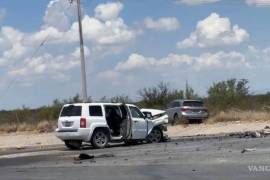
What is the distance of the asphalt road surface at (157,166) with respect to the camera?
15102 mm

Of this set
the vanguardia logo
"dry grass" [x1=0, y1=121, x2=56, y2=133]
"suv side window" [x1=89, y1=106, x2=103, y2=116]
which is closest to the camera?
the vanguardia logo

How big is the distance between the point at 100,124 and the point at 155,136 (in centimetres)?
341

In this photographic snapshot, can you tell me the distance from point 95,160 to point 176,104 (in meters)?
28.0

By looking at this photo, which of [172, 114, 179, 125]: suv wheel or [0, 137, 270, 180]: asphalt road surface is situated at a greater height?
[172, 114, 179, 125]: suv wheel

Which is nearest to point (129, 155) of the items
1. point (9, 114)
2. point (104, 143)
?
point (104, 143)

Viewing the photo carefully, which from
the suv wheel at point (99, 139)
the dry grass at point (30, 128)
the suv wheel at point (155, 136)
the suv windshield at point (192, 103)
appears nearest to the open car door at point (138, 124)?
the suv wheel at point (155, 136)

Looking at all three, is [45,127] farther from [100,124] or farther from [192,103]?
[100,124]

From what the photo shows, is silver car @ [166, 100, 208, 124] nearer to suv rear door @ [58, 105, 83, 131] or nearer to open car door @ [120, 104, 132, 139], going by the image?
open car door @ [120, 104, 132, 139]

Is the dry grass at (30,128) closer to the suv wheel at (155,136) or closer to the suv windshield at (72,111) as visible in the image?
the suv wheel at (155,136)

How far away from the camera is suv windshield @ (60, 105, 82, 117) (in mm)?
27188

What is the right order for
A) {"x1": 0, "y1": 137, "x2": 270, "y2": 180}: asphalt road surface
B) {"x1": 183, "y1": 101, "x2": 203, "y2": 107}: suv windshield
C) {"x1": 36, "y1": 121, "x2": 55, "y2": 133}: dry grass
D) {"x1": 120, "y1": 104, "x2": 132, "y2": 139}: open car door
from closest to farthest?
{"x1": 0, "y1": 137, "x2": 270, "y2": 180}: asphalt road surface → {"x1": 120, "y1": 104, "x2": 132, "y2": 139}: open car door → {"x1": 183, "y1": 101, "x2": 203, "y2": 107}: suv windshield → {"x1": 36, "y1": 121, "x2": 55, "y2": 133}: dry grass

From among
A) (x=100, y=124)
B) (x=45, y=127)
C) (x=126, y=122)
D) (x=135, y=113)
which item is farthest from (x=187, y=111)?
(x=100, y=124)

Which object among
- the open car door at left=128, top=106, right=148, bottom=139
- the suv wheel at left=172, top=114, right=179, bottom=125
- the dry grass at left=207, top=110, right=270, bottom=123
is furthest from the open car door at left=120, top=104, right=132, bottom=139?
the suv wheel at left=172, top=114, right=179, bottom=125

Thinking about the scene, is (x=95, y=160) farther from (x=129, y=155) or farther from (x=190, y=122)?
(x=190, y=122)
